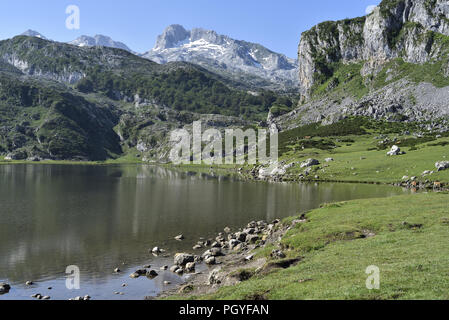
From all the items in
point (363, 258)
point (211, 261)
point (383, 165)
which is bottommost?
point (211, 261)

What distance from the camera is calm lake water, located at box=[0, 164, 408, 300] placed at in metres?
37.2

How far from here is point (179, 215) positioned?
2854 inches

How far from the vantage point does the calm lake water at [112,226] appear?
122ft

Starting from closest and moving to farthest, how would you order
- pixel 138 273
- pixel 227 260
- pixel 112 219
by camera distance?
1. pixel 138 273
2. pixel 227 260
3. pixel 112 219

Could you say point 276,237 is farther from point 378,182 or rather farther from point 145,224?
point 378,182

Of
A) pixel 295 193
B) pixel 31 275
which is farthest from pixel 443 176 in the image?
pixel 31 275

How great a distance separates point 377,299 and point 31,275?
37.3 m

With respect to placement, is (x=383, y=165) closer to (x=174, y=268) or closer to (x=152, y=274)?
(x=174, y=268)

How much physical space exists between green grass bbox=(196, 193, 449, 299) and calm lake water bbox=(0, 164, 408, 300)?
14.7m

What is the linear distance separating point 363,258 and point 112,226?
47.3 meters

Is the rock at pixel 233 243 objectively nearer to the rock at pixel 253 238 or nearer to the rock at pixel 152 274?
the rock at pixel 253 238

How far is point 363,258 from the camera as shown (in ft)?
94.5

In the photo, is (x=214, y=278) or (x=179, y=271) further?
(x=179, y=271)

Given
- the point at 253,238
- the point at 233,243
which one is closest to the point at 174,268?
the point at 233,243
